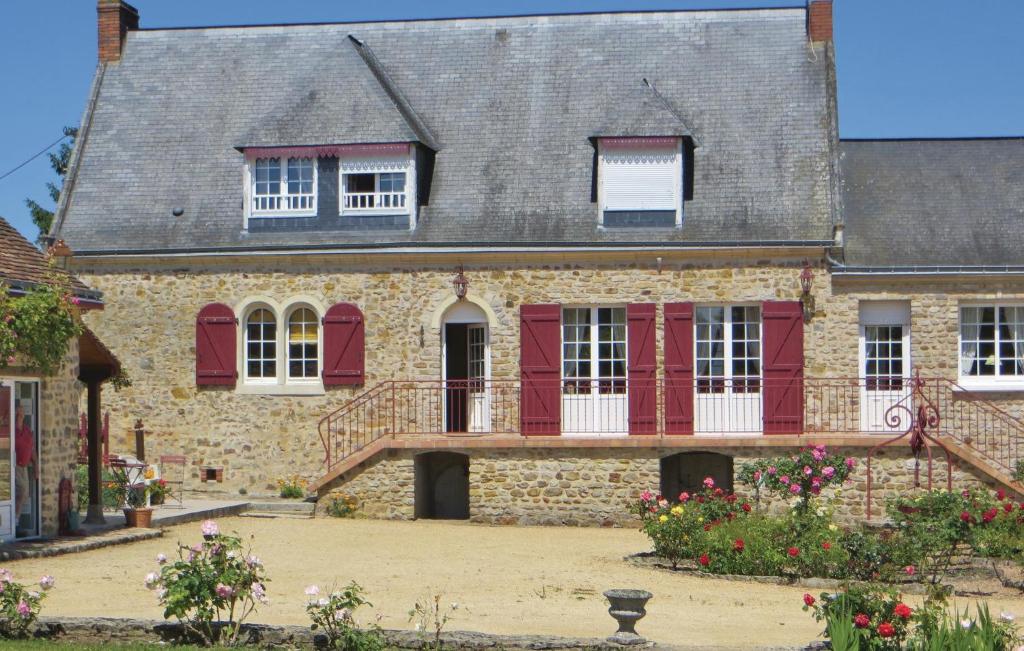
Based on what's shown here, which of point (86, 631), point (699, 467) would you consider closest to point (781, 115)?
point (699, 467)

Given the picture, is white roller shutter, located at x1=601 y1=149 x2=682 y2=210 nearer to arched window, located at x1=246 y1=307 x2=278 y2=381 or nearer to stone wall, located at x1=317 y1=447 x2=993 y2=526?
stone wall, located at x1=317 y1=447 x2=993 y2=526

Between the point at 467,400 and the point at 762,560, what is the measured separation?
7657 mm

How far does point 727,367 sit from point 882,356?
220 centimetres

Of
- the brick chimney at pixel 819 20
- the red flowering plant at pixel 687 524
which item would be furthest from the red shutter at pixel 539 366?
the brick chimney at pixel 819 20

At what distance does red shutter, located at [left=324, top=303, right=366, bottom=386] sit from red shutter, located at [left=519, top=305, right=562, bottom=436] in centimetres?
231

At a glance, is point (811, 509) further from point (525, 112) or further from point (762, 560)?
point (525, 112)

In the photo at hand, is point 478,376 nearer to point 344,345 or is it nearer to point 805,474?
point 344,345

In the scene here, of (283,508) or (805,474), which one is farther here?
(283,508)

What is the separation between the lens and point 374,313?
69.8 feet

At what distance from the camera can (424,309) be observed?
21172 millimetres

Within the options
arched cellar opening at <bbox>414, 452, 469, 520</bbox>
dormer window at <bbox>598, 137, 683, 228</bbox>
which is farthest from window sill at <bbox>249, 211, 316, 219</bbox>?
dormer window at <bbox>598, 137, 683, 228</bbox>

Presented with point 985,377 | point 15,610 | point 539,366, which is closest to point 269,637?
point 15,610

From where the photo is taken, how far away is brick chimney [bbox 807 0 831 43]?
22.6m

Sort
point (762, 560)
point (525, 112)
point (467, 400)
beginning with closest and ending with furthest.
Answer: point (762, 560) < point (467, 400) < point (525, 112)
